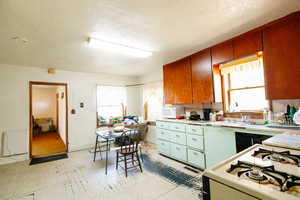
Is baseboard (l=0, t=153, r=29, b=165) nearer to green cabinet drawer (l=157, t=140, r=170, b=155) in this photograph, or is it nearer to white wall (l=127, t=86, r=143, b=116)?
white wall (l=127, t=86, r=143, b=116)

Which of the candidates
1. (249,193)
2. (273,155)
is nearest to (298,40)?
(273,155)

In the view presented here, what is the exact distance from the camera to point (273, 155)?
1.04 metres

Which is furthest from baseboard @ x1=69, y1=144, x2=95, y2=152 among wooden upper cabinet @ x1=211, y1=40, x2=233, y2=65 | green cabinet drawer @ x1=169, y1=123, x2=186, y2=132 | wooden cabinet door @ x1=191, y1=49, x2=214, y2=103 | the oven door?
wooden upper cabinet @ x1=211, y1=40, x2=233, y2=65

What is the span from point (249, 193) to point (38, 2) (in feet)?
8.36

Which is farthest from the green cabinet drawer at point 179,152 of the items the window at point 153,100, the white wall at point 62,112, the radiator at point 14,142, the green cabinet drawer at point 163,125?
the radiator at point 14,142

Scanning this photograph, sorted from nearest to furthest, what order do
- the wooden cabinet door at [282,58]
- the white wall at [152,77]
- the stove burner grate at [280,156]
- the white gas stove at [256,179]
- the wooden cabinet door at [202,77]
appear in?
the white gas stove at [256,179], the stove burner grate at [280,156], the wooden cabinet door at [282,58], the wooden cabinet door at [202,77], the white wall at [152,77]

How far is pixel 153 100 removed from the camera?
489 centimetres

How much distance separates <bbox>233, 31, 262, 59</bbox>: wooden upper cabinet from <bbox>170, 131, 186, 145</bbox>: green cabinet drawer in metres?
1.89

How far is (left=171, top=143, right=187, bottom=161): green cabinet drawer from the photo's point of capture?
2.98 metres

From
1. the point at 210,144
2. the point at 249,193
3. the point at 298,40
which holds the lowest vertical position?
the point at 210,144

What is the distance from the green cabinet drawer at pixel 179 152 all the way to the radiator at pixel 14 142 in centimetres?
391

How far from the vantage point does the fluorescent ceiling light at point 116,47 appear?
243cm

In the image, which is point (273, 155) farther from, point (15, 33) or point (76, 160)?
point (76, 160)

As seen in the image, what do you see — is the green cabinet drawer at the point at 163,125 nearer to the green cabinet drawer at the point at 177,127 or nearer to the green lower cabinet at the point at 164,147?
the green cabinet drawer at the point at 177,127
